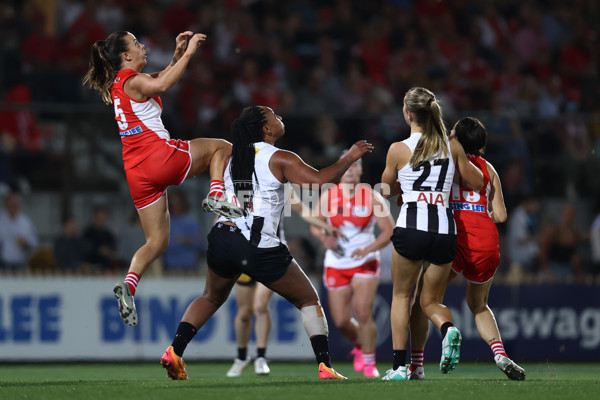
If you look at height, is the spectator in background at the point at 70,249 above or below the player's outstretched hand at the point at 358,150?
below

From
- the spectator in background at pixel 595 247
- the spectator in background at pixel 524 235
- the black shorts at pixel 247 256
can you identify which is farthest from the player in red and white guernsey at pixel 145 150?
the spectator in background at pixel 595 247

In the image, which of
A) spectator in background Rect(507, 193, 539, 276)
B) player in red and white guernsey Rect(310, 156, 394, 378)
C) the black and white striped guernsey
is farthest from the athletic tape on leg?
spectator in background Rect(507, 193, 539, 276)

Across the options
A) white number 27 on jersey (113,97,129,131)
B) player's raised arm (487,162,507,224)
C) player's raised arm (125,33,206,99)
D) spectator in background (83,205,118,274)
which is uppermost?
player's raised arm (125,33,206,99)

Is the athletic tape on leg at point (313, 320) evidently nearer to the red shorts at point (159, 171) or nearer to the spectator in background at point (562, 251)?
the red shorts at point (159, 171)

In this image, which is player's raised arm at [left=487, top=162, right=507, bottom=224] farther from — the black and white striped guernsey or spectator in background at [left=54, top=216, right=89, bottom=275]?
spectator in background at [left=54, top=216, right=89, bottom=275]

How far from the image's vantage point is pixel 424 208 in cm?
749

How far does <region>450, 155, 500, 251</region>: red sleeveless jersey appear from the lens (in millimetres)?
7855

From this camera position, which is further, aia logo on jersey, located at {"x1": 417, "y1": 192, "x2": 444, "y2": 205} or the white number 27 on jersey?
the white number 27 on jersey

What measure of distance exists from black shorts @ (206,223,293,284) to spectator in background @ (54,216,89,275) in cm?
584

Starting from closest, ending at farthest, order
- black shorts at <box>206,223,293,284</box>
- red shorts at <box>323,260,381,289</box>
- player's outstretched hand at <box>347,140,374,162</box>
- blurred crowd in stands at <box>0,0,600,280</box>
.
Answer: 1. player's outstretched hand at <box>347,140,374,162</box>
2. black shorts at <box>206,223,293,284</box>
3. red shorts at <box>323,260,381,289</box>
4. blurred crowd in stands at <box>0,0,600,280</box>

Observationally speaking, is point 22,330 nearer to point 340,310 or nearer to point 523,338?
point 340,310

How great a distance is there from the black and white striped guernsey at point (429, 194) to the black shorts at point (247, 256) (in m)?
1.03

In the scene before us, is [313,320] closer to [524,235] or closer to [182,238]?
[182,238]

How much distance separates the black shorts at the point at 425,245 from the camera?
7418 millimetres
